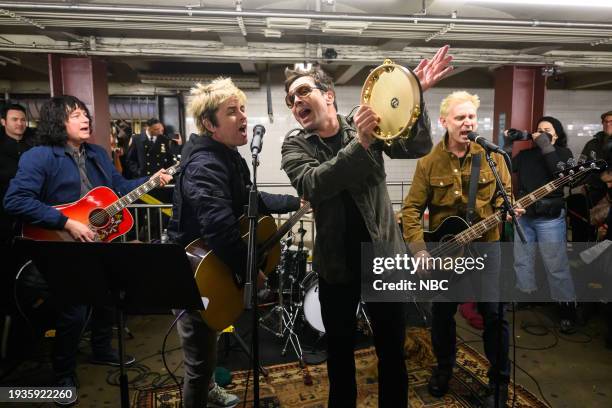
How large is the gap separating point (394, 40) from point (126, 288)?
4.87 metres

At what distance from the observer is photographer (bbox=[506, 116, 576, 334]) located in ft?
13.1

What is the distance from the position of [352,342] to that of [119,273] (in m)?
1.08

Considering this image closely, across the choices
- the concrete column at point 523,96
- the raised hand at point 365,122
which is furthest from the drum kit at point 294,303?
the concrete column at point 523,96

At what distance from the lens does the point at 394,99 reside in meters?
1.33

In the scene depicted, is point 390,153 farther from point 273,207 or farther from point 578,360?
point 578,360

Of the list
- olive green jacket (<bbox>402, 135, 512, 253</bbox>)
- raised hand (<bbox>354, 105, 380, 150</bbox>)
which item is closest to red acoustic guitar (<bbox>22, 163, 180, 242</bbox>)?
olive green jacket (<bbox>402, 135, 512, 253</bbox>)

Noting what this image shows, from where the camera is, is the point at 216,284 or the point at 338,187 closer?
the point at 338,187

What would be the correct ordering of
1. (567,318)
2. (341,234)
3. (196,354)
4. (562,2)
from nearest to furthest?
(341,234)
(196,354)
(562,2)
(567,318)

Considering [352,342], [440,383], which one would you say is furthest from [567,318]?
[352,342]

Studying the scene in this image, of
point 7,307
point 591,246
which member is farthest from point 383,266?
point 591,246

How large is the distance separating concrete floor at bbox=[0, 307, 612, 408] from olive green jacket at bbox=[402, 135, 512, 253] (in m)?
1.38

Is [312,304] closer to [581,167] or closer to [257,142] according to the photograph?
[257,142]

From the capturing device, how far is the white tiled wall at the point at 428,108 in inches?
343

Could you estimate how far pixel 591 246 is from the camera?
4641 millimetres
